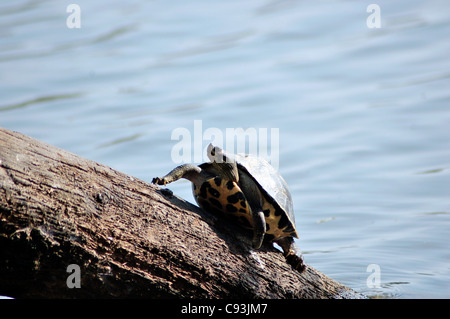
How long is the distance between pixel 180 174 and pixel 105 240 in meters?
0.69

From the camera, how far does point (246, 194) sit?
3682 mm

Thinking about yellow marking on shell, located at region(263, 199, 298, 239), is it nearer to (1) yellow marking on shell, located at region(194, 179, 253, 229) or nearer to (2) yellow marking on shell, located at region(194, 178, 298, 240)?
(2) yellow marking on shell, located at region(194, 178, 298, 240)

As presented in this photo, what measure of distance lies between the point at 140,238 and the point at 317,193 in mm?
4837

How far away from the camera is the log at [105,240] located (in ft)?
9.29

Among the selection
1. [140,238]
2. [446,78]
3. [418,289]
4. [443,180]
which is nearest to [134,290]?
[140,238]

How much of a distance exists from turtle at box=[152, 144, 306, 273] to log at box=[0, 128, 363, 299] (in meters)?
0.10

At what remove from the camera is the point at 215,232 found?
346cm

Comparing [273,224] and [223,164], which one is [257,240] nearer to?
[273,224]

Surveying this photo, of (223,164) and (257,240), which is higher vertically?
(223,164)

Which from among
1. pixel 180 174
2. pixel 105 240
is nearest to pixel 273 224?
pixel 180 174

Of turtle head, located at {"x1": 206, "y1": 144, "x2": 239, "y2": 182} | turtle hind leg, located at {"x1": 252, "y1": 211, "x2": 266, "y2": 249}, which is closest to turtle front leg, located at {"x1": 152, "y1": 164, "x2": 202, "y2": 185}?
turtle head, located at {"x1": 206, "y1": 144, "x2": 239, "y2": 182}

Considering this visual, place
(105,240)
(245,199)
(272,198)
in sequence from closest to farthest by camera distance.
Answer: (105,240) → (245,199) → (272,198)

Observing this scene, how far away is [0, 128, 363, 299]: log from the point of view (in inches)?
111

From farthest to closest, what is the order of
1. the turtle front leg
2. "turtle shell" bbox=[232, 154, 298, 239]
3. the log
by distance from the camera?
"turtle shell" bbox=[232, 154, 298, 239] < the turtle front leg < the log
